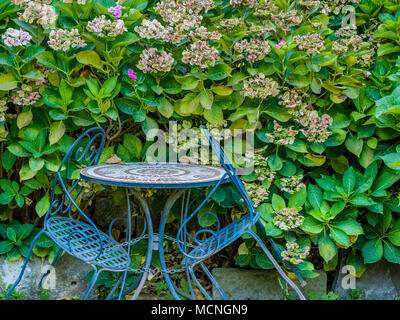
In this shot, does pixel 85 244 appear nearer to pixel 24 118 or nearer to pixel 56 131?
pixel 56 131

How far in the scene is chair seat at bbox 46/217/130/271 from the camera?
1.68m

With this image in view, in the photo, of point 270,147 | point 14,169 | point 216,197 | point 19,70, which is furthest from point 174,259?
point 19,70

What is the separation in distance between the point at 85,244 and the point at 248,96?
107cm

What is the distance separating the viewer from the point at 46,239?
7.41 feet

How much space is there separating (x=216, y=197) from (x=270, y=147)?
40 centimetres

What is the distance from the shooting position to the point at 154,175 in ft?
5.78

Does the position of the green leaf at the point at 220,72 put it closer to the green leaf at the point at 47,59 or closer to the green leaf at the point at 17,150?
the green leaf at the point at 47,59

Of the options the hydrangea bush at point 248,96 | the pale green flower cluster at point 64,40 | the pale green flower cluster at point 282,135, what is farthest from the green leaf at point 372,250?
the pale green flower cluster at point 64,40

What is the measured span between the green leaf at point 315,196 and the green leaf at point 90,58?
1.23 meters

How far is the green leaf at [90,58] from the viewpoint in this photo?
1990mm

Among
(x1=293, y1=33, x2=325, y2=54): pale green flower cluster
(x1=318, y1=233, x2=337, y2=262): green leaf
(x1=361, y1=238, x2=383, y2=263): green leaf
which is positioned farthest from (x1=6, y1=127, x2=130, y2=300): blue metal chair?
(x1=361, y1=238, x2=383, y2=263): green leaf

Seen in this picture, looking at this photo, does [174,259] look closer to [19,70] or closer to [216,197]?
[216,197]

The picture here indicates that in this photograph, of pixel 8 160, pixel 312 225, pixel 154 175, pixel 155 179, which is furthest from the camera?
pixel 8 160

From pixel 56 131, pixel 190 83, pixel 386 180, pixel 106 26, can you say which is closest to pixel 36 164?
pixel 56 131
